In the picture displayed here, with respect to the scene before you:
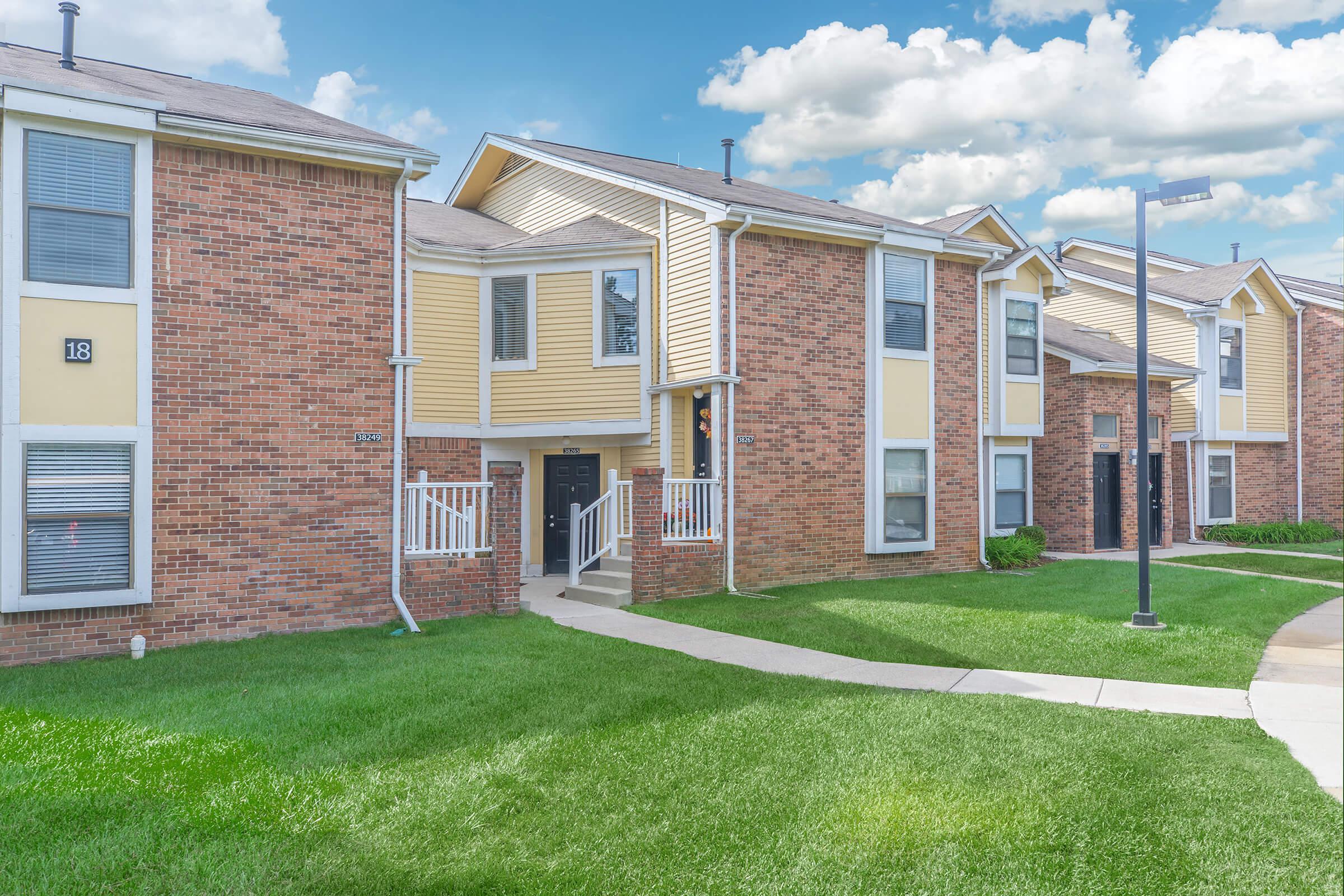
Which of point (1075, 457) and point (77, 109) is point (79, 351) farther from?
point (1075, 457)

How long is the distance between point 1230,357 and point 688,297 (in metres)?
16.5

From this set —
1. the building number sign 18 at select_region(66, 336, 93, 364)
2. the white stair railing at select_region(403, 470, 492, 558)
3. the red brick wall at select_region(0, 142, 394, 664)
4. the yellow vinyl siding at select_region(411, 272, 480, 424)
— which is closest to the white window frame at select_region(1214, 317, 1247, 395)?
the yellow vinyl siding at select_region(411, 272, 480, 424)

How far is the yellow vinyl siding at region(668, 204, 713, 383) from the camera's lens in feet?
44.8

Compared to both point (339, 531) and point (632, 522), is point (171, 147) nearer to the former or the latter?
point (339, 531)

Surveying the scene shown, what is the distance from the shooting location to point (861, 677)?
795 cm

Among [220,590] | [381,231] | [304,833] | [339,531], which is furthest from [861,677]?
[381,231]

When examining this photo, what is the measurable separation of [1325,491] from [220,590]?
84.3ft

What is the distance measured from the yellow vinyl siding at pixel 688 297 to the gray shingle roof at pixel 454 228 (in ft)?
10.9

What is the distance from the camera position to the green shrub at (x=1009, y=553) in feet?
53.7

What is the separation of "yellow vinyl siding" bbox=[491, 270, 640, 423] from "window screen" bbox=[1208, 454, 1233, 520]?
16316 millimetres

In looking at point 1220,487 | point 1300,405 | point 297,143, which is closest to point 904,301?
point 297,143

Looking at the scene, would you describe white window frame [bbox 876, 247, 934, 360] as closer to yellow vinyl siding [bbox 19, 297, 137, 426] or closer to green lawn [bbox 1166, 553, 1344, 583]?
green lawn [bbox 1166, 553, 1344, 583]

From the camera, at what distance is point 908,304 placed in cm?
1524

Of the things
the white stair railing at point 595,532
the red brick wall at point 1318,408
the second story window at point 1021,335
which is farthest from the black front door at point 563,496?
the red brick wall at point 1318,408
